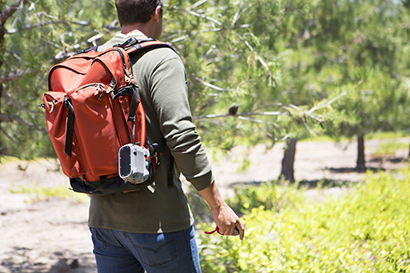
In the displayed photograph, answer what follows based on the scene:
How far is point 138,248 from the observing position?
142 cm

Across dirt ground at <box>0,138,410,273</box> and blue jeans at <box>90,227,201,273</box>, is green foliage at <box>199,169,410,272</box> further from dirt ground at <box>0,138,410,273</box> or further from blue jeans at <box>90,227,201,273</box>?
blue jeans at <box>90,227,201,273</box>

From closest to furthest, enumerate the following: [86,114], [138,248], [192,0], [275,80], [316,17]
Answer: [86,114] < [138,248] < [275,80] < [192,0] < [316,17]

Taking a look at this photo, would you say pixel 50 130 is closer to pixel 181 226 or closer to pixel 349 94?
pixel 181 226

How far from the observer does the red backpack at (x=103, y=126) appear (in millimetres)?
1308

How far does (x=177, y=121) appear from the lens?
134 centimetres

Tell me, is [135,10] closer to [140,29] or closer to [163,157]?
[140,29]

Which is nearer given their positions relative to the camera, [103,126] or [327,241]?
[103,126]

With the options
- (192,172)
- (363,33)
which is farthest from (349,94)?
(363,33)

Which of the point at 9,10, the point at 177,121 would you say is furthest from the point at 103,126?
the point at 9,10

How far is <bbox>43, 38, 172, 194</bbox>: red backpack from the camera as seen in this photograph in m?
1.31

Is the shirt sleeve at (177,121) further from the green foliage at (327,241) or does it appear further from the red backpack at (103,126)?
the green foliage at (327,241)

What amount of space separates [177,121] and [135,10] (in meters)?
0.45

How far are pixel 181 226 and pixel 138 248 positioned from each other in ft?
0.51

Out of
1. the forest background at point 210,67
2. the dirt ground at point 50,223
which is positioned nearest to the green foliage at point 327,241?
the forest background at point 210,67
